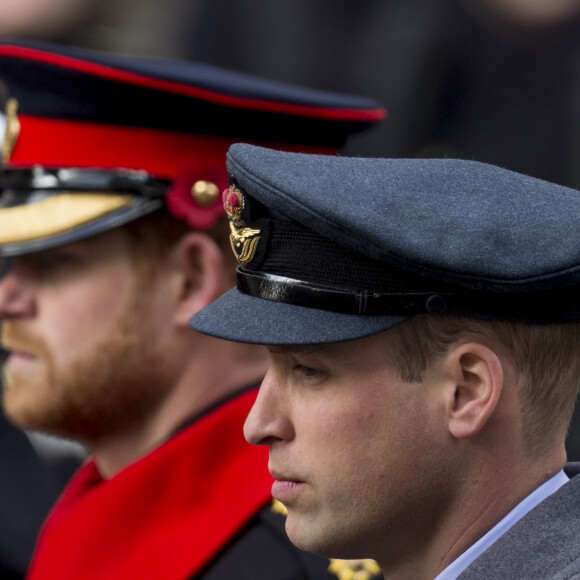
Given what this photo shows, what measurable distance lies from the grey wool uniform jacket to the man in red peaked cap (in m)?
1.15

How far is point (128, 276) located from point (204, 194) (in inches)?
12.0

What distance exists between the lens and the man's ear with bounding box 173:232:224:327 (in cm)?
296

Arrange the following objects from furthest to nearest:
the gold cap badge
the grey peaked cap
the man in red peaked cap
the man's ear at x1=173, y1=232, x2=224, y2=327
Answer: the man's ear at x1=173, y1=232, x2=224, y2=327
the man in red peaked cap
the gold cap badge
the grey peaked cap

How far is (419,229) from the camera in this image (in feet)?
5.57

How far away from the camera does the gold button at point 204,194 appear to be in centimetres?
291

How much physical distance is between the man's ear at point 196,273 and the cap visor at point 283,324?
3.50ft

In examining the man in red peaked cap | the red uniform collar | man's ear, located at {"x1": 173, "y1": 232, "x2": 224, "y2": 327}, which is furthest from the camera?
man's ear, located at {"x1": 173, "y1": 232, "x2": 224, "y2": 327}

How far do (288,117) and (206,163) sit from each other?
0.86 feet

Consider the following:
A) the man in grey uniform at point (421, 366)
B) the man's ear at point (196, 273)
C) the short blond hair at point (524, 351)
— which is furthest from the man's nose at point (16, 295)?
the short blond hair at point (524, 351)

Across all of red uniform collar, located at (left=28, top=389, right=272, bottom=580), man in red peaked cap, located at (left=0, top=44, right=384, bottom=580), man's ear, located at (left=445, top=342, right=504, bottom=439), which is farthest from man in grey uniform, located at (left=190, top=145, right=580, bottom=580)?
man in red peaked cap, located at (left=0, top=44, right=384, bottom=580)

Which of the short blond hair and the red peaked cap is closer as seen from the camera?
the short blond hair

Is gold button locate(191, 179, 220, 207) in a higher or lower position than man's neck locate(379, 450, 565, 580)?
higher

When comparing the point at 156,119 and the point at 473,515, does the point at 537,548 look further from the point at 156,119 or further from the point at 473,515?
the point at 156,119

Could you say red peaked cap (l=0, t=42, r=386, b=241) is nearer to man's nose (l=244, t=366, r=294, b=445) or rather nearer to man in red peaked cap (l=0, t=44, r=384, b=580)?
man in red peaked cap (l=0, t=44, r=384, b=580)
